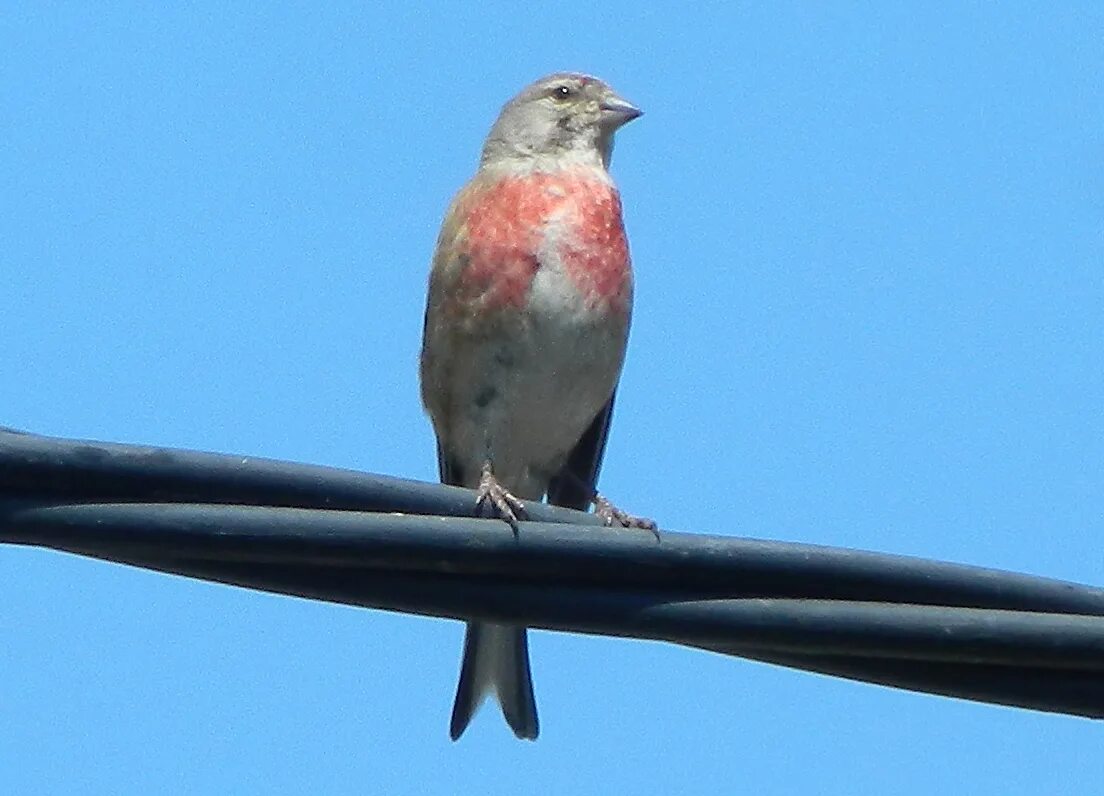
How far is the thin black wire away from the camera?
10.2 ft

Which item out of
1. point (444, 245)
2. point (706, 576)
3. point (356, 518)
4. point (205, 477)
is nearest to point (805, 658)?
point (706, 576)

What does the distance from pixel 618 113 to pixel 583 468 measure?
4.59 ft

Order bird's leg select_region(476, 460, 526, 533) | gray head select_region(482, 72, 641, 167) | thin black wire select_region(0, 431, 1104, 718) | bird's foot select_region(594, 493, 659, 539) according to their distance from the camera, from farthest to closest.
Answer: gray head select_region(482, 72, 641, 167), bird's foot select_region(594, 493, 659, 539), bird's leg select_region(476, 460, 526, 533), thin black wire select_region(0, 431, 1104, 718)

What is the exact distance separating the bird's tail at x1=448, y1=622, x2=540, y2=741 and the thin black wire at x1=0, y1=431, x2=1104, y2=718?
3.24m

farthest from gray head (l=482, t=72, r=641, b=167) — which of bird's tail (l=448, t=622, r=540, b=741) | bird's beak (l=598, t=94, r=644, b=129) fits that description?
bird's tail (l=448, t=622, r=540, b=741)

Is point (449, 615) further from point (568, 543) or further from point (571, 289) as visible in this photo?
point (571, 289)

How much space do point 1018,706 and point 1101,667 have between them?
149mm

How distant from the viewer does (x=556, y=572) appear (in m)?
3.27

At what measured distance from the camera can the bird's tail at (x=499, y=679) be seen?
6.51 meters

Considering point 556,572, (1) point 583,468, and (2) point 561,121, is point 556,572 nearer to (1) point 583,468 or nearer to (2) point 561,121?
(1) point 583,468

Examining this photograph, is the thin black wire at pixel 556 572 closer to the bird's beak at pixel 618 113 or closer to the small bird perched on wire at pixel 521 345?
the small bird perched on wire at pixel 521 345

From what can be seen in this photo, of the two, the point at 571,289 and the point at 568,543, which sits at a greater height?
the point at 571,289

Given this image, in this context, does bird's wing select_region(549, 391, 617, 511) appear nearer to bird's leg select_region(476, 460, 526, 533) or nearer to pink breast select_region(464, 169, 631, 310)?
pink breast select_region(464, 169, 631, 310)

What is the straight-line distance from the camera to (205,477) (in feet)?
10.4
